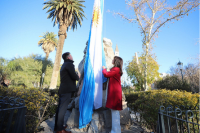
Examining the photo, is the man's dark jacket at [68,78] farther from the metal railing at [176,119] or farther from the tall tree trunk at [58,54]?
the tall tree trunk at [58,54]

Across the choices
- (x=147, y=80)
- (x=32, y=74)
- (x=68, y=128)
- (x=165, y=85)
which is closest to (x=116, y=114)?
(x=68, y=128)

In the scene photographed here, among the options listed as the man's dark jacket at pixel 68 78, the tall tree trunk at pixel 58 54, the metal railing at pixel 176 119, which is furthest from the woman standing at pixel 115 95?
the tall tree trunk at pixel 58 54

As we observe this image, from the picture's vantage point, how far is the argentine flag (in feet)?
11.6

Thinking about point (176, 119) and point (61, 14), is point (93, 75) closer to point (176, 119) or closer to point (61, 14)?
point (176, 119)

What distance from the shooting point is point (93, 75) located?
12.6 ft

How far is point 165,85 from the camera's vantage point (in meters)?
15.6

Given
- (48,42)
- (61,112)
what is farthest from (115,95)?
(48,42)

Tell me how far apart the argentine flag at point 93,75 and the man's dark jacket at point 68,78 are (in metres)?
0.49

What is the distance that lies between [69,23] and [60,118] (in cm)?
1462

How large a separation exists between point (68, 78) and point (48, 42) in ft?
88.7

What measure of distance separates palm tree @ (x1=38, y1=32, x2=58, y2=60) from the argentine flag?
A: 24.8 meters

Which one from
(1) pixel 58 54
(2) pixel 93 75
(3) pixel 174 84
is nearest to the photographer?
(2) pixel 93 75

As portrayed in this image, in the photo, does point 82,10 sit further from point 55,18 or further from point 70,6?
point 55,18

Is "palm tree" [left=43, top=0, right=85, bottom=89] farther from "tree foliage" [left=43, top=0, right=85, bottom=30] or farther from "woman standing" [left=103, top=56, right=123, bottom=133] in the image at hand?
"woman standing" [left=103, top=56, right=123, bottom=133]
